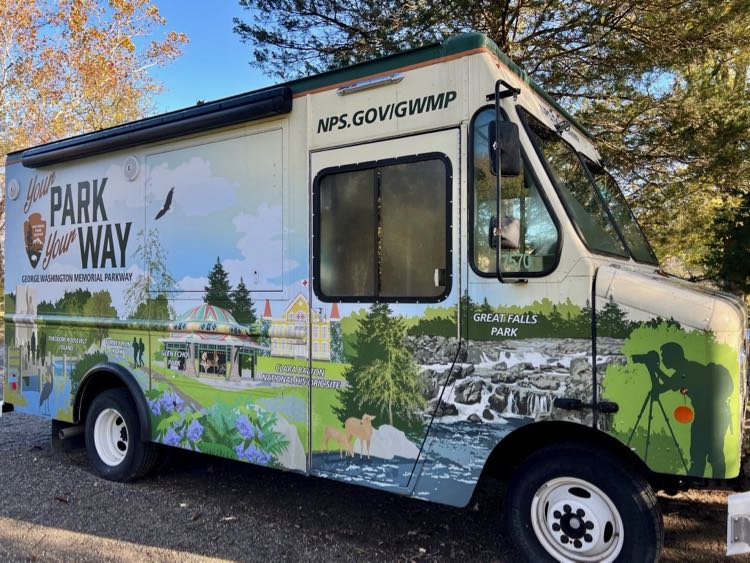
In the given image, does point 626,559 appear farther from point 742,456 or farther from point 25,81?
point 25,81

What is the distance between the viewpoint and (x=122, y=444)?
208 inches

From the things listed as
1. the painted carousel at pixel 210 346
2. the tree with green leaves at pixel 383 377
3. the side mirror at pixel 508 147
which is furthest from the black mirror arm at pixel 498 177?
the painted carousel at pixel 210 346

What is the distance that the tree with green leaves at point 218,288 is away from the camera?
4.32m

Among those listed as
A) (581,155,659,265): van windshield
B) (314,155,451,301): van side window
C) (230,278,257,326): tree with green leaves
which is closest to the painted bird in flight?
(230,278,257,326): tree with green leaves

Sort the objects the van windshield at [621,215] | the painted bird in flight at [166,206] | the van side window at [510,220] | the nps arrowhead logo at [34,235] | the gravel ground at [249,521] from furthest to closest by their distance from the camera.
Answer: the nps arrowhead logo at [34,235], the painted bird in flight at [166,206], the van windshield at [621,215], the gravel ground at [249,521], the van side window at [510,220]

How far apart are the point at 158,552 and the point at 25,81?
18863mm

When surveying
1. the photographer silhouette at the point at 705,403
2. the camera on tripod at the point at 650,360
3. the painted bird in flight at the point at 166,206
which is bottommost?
the photographer silhouette at the point at 705,403

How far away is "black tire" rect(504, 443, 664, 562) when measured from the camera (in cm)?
288

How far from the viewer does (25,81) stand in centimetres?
1814

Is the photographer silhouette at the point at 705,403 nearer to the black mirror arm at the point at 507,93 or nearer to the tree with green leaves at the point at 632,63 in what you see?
the black mirror arm at the point at 507,93

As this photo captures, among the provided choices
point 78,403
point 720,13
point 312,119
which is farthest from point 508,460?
point 720,13

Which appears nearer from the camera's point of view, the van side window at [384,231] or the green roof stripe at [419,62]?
the green roof stripe at [419,62]

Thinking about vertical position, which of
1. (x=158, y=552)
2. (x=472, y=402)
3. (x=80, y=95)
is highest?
(x=80, y=95)

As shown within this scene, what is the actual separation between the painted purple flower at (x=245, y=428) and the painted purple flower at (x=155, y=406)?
903 mm
